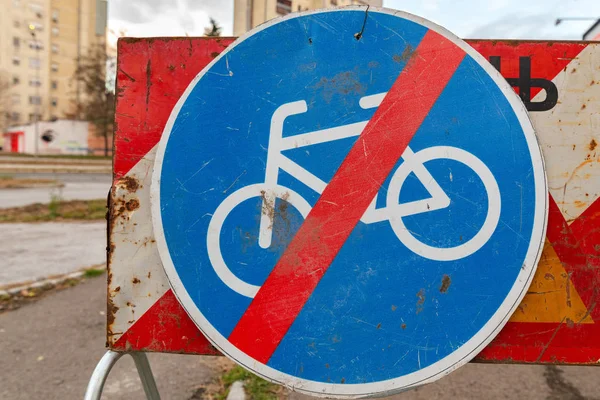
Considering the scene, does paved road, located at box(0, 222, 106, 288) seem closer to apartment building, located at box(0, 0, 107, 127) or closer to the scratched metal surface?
the scratched metal surface

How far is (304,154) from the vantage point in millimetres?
914

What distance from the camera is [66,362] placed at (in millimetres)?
2766

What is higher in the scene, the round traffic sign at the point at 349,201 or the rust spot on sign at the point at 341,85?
the rust spot on sign at the point at 341,85

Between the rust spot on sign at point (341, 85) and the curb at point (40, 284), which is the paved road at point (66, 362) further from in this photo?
the rust spot on sign at point (341, 85)

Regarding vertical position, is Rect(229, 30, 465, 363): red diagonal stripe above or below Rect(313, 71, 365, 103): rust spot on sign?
below

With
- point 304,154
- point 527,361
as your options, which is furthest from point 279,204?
point 527,361

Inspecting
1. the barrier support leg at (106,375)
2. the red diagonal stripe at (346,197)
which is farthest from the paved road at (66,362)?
the red diagonal stripe at (346,197)

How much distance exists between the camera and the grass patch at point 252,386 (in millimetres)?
2324

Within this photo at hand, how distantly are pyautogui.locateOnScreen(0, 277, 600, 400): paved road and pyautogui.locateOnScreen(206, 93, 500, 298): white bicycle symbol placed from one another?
190cm

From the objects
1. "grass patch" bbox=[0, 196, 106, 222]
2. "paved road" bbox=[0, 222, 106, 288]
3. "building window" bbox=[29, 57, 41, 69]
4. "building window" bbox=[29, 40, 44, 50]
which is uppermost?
"building window" bbox=[29, 40, 44, 50]

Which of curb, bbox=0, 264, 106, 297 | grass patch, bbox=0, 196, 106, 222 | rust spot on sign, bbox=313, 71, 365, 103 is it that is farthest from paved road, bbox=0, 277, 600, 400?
grass patch, bbox=0, 196, 106, 222

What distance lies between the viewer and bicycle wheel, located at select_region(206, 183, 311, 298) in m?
0.90

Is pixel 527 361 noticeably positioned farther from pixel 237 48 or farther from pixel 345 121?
pixel 237 48

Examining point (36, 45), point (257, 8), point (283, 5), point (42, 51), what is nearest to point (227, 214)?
point (257, 8)
